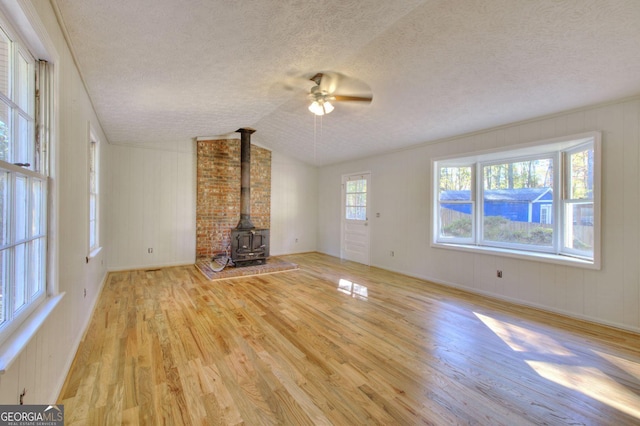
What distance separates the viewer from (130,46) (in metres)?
1.94

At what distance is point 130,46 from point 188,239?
14.2 ft

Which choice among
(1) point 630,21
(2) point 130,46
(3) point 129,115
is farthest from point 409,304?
(3) point 129,115

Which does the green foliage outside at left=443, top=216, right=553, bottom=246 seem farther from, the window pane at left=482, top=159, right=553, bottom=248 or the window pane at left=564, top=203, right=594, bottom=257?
the window pane at left=564, top=203, right=594, bottom=257

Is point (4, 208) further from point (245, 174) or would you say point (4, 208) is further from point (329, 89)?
point (245, 174)

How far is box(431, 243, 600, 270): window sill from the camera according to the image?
3.03m

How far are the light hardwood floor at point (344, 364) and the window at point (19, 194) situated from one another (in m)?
0.79

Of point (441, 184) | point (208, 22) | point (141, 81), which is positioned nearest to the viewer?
point (208, 22)

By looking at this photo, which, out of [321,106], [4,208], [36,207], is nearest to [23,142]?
[36,207]

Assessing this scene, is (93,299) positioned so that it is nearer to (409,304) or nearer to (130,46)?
(130,46)

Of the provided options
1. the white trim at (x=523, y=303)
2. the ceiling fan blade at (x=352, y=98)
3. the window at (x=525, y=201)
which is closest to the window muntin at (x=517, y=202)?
the window at (x=525, y=201)

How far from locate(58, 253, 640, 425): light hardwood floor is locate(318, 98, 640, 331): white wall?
30cm

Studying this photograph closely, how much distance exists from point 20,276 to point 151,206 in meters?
4.31

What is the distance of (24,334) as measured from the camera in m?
1.21

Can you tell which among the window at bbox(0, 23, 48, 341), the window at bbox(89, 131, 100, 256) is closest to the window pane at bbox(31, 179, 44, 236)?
the window at bbox(0, 23, 48, 341)
